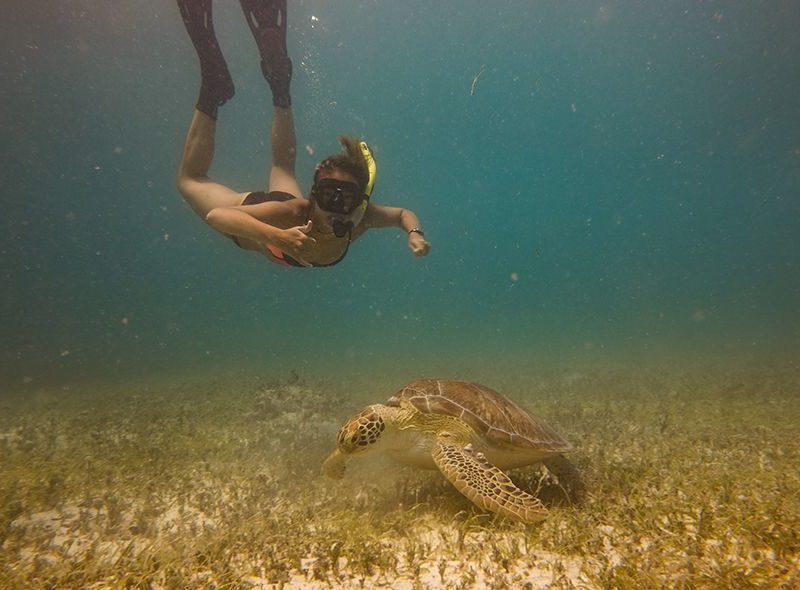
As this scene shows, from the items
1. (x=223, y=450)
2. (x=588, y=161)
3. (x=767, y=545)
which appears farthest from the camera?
(x=588, y=161)

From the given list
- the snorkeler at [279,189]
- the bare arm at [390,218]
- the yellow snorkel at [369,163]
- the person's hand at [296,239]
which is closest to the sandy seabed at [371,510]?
the person's hand at [296,239]

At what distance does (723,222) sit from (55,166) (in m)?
151

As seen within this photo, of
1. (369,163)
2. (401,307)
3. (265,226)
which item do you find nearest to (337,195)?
(369,163)

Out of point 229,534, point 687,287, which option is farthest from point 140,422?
point 687,287

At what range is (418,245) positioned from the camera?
4.55m

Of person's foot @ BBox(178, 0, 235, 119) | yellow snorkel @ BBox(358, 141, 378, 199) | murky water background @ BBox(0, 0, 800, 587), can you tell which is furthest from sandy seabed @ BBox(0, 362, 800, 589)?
person's foot @ BBox(178, 0, 235, 119)

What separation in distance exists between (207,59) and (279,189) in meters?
2.80

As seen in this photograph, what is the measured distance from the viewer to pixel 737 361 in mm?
14914

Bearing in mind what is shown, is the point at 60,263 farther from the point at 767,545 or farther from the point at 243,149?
the point at 767,545

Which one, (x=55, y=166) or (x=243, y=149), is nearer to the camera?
(x=243, y=149)

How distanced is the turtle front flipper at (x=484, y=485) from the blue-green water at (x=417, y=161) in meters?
14.7

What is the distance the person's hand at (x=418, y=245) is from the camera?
4.44 m

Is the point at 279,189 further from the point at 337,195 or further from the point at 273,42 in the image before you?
the point at 273,42

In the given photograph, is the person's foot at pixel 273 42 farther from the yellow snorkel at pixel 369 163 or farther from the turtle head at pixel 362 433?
the turtle head at pixel 362 433
